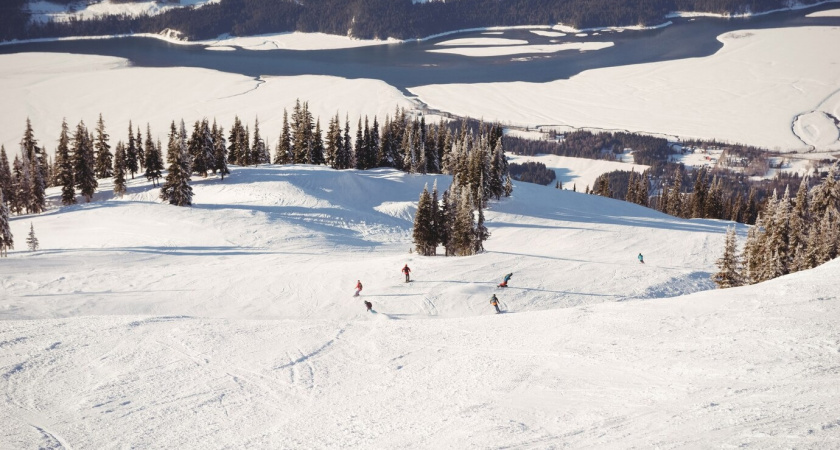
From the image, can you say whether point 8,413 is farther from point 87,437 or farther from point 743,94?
point 743,94

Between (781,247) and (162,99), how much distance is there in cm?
16422

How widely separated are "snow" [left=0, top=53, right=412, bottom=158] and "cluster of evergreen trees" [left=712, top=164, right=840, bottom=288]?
10541cm

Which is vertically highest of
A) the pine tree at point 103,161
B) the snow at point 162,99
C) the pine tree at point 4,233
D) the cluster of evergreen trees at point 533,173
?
the snow at point 162,99

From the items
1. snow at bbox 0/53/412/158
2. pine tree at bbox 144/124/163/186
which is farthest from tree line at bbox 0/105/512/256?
snow at bbox 0/53/412/158

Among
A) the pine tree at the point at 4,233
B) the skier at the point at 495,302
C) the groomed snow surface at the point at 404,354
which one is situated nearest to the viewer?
the groomed snow surface at the point at 404,354

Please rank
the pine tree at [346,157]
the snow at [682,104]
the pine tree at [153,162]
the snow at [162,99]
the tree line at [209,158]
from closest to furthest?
1. the tree line at [209,158]
2. the pine tree at [153,162]
3. the pine tree at [346,157]
4. the snow at [162,99]
5. the snow at [682,104]

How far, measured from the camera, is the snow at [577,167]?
137 meters

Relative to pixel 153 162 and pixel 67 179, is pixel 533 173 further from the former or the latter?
pixel 67 179

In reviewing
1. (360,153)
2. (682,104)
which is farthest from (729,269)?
(682,104)

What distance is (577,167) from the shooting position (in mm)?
145125

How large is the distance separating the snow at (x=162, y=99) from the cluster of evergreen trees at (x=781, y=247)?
105 metres

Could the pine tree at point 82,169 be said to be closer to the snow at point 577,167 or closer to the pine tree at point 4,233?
the pine tree at point 4,233

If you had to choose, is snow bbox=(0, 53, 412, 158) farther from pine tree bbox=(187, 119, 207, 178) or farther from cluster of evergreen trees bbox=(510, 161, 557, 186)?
pine tree bbox=(187, 119, 207, 178)

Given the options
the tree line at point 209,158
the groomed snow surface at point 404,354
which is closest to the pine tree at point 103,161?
the tree line at point 209,158
